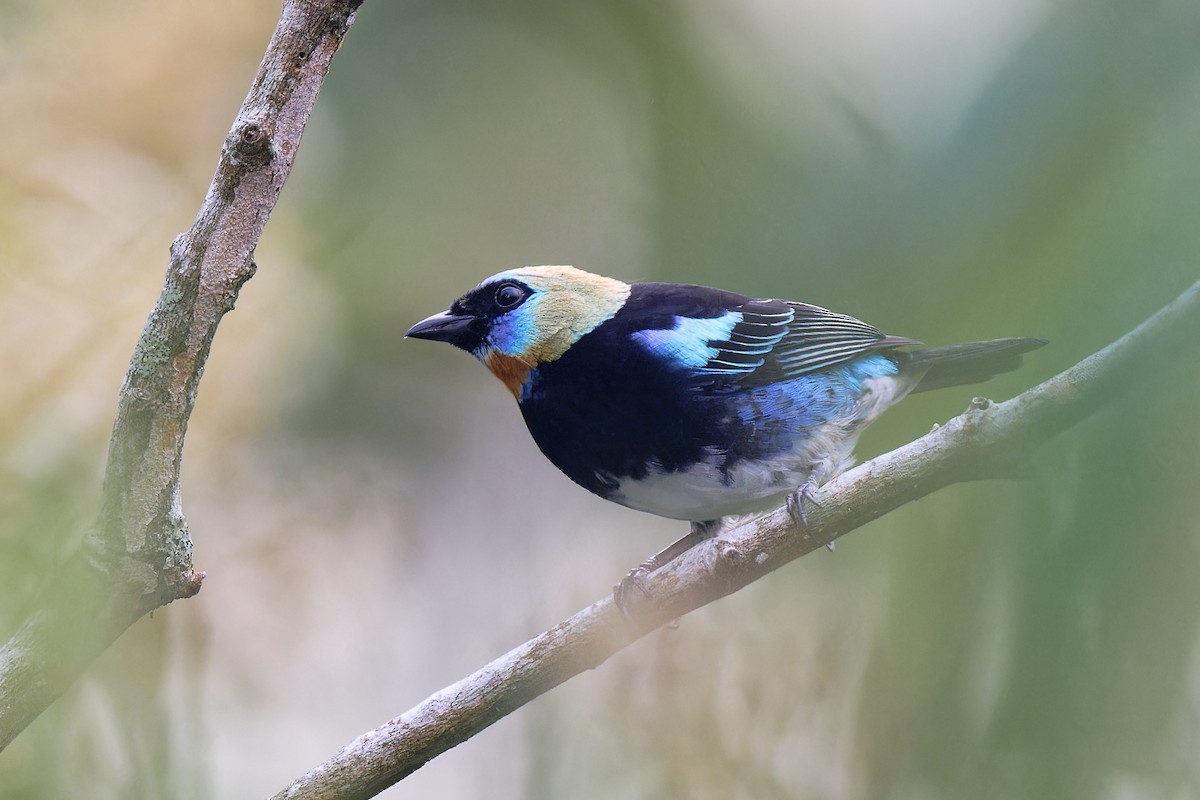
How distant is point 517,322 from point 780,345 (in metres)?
0.38

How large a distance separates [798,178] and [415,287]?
1.14 m

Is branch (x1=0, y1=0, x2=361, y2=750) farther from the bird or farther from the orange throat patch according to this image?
the orange throat patch

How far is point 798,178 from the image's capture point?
0.45 m

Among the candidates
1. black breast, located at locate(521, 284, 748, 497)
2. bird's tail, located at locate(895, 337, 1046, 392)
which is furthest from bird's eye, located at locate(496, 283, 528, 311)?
bird's tail, located at locate(895, 337, 1046, 392)

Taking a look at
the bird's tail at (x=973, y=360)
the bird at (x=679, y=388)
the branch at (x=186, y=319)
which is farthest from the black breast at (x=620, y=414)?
the branch at (x=186, y=319)

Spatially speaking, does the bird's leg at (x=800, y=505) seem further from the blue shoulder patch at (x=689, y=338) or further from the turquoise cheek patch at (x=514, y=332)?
the turquoise cheek patch at (x=514, y=332)

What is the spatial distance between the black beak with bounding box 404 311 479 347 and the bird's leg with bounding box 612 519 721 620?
0.40 meters

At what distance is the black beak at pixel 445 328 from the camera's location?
135 cm

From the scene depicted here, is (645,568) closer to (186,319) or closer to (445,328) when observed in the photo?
(445,328)

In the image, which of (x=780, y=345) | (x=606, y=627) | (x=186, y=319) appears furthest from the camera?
(x=780, y=345)

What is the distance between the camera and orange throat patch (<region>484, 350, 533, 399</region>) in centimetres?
149

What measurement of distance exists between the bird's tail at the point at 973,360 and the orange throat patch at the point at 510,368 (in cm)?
52

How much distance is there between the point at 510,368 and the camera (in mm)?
1492

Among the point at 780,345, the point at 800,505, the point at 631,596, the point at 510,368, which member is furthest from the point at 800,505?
the point at 510,368
